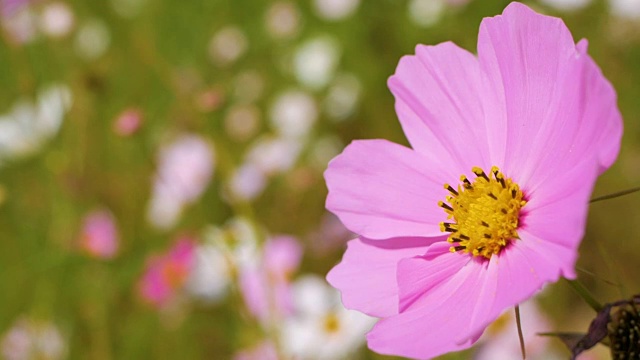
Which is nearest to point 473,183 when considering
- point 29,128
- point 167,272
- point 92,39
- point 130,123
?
point 130,123

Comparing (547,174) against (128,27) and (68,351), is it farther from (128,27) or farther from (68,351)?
(128,27)

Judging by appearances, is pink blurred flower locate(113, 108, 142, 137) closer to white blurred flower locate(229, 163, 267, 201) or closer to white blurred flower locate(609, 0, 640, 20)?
white blurred flower locate(229, 163, 267, 201)

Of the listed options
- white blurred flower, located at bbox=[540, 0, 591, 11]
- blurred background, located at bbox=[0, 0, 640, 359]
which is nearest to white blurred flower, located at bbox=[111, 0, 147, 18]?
blurred background, located at bbox=[0, 0, 640, 359]

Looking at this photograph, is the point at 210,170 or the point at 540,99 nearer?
the point at 540,99

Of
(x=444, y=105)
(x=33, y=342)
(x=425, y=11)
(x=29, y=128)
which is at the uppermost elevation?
(x=444, y=105)

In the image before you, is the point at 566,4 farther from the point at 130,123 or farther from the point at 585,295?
the point at 585,295

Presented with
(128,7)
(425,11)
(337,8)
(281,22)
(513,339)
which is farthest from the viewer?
(128,7)

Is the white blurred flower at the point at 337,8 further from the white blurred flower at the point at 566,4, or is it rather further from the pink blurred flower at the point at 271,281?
the pink blurred flower at the point at 271,281
